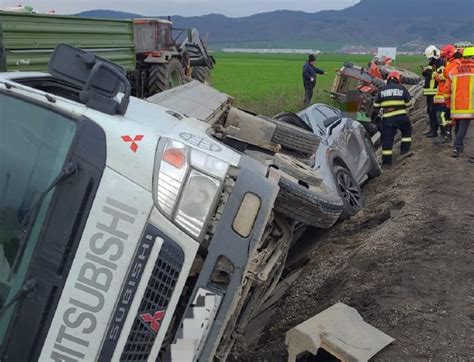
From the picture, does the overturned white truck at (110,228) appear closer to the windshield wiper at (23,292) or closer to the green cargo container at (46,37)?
the windshield wiper at (23,292)

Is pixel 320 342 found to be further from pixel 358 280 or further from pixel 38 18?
pixel 38 18

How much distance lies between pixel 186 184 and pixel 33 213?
64cm

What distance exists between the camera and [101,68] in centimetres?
251

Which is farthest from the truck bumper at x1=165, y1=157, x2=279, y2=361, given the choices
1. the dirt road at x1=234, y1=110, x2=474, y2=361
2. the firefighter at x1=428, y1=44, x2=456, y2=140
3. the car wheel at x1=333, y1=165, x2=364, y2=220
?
the firefighter at x1=428, y1=44, x2=456, y2=140

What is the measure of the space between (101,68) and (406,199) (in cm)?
509

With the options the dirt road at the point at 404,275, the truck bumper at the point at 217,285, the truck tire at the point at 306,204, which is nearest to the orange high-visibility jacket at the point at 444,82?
the dirt road at the point at 404,275

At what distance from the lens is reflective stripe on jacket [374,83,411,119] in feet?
32.4

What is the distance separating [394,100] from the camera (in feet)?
32.5

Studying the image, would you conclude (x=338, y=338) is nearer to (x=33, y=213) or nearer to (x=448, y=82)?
(x=33, y=213)

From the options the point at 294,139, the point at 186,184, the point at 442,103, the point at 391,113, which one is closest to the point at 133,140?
the point at 186,184

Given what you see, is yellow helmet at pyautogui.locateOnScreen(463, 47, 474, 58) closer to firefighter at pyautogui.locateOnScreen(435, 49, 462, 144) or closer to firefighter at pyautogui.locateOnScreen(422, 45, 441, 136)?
firefighter at pyautogui.locateOnScreen(435, 49, 462, 144)

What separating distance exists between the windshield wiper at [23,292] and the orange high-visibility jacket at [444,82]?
27.6ft

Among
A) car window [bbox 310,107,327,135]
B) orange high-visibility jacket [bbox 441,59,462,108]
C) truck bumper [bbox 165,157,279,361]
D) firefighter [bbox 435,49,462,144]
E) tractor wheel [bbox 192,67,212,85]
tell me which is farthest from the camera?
tractor wheel [bbox 192,67,212,85]

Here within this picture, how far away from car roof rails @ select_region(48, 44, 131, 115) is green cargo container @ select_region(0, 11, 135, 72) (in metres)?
5.05
